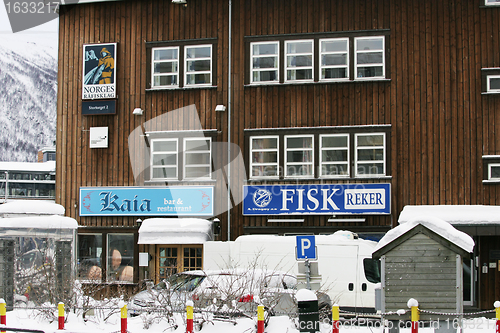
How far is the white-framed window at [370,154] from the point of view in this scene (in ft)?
63.8

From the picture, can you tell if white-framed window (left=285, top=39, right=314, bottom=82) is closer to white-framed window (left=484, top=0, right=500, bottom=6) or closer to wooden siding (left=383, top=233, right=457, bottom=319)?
white-framed window (left=484, top=0, right=500, bottom=6)

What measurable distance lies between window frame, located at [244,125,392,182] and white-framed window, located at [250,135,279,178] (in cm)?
5

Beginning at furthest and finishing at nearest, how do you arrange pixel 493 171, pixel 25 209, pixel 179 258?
pixel 179 258, pixel 493 171, pixel 25 209

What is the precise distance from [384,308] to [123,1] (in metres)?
15.7

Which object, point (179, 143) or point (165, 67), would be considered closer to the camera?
point (179, 143)

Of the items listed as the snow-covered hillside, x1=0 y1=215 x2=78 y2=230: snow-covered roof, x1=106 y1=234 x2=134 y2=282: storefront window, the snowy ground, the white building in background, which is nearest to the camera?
the snowy ground

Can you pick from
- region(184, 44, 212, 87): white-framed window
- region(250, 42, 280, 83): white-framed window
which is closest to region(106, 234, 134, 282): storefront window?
region(184, 44, 212, 87): white-framed window

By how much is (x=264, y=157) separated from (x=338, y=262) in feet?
18.4

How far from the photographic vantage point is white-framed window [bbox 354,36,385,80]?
19.7 metres

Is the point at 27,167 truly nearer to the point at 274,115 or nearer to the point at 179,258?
the point at 179,258

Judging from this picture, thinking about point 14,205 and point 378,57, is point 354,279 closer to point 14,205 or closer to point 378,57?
point 378,57

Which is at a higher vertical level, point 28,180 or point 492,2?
point 492,2

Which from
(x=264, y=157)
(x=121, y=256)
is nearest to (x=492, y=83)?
(x=264, y=157)

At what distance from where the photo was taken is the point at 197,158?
68.1ft
